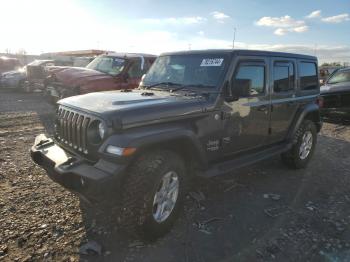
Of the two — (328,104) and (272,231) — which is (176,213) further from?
(328,104)

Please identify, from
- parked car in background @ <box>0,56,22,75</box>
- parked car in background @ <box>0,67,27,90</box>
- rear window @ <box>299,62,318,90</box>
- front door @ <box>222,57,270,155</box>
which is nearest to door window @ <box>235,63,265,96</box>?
front door @ <box>222,57,270,155</box>

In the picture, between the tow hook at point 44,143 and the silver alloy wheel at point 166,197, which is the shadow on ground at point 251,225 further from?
the tow hook at point 44,143

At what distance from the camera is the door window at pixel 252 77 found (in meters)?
4.27

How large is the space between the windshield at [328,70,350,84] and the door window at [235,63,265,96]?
7665 millimetres

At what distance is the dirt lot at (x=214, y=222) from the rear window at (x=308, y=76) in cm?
156

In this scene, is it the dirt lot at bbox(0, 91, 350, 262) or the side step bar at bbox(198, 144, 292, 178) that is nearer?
the dirt lot at bbox(0, 91, 350, 262)

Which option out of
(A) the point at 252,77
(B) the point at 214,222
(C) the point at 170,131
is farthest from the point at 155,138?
(A) the point at 252,77

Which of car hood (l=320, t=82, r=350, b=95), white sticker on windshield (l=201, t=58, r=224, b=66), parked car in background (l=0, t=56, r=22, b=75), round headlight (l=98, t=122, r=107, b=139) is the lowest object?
round headlight (l=98, t=122, r=107, b=139)

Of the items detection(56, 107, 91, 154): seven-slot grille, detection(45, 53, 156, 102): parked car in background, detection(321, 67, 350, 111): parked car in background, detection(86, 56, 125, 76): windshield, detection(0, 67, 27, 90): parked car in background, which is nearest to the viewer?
detection(56, 107, 91, 154): seven-slot grille

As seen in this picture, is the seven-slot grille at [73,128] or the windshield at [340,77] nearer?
the seven-slot grille at [73,128]

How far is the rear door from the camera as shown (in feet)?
16.7

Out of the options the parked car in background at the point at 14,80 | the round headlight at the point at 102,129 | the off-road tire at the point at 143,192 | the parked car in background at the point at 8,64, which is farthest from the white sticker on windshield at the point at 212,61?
the parked car in background at the point at 8,64

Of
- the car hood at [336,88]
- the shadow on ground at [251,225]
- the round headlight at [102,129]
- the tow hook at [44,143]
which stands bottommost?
the shadow on ground at [251,225]

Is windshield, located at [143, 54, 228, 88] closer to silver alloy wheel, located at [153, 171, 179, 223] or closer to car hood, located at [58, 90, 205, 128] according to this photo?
car hood, located at [58, 90, 205, 128]
